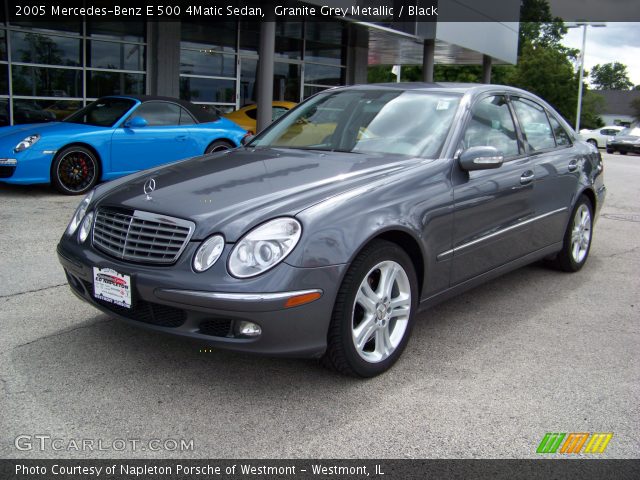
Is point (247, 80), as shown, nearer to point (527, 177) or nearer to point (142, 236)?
point (527, 177)

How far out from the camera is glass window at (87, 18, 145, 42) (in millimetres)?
14270

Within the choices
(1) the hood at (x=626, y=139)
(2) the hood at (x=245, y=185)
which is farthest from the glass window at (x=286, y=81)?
(1) the hood at (x=626, y=139)

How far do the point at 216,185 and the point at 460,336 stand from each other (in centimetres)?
178

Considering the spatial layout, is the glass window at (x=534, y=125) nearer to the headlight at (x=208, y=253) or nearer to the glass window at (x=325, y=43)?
the headlight at (x=208, y=253)

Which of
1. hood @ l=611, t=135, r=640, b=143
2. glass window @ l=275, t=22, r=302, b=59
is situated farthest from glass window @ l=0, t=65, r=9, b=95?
hood @ l=611, t=135, r=640, b=143

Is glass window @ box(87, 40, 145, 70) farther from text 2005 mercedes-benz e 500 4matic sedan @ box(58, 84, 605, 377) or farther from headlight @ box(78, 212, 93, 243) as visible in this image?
headlight @ box(78, 212, 93, 243)

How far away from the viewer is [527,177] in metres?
4.64

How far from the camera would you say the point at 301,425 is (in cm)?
295

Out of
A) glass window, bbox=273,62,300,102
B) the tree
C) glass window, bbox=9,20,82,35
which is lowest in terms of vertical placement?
glass window, bbox=273,62,300,102

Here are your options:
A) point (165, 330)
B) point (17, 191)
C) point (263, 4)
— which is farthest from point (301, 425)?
point (263, 4)

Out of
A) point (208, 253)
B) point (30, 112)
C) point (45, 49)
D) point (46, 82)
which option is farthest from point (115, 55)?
point (208, 253)

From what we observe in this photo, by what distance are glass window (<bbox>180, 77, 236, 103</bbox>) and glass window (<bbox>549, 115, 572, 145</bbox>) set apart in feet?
39.9

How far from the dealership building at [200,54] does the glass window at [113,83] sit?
2 cm

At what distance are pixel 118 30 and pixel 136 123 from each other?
692 cm
